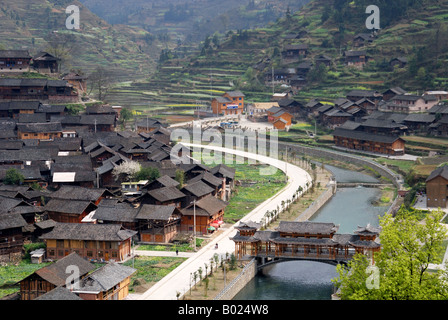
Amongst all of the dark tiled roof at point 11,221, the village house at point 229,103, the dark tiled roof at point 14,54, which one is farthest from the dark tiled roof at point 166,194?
the village house at point 229,103

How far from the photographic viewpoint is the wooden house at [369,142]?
66.8m

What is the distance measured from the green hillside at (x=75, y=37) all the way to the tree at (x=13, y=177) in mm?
65054

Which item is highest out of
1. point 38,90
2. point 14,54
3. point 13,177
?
point 14,54

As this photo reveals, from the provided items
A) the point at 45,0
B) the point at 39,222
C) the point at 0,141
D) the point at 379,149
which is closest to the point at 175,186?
the point at 39,222

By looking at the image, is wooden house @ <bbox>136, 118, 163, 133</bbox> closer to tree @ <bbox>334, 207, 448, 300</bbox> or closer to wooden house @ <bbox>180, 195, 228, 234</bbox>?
wooden house @ <bbox>180, 195, 228, 234</bbox>

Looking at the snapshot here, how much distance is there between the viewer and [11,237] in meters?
36.1

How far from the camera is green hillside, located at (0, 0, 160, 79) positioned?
116575 mm

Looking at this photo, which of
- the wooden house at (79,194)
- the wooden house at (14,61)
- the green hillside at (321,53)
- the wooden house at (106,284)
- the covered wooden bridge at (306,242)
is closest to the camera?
the wooden house at (106,284)

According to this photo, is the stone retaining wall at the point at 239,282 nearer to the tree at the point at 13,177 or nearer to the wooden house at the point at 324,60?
the tree at the point at 13,177

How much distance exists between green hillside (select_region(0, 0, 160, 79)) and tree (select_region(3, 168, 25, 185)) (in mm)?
65054

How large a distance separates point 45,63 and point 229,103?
26.7m

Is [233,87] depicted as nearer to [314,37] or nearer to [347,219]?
[314,37]

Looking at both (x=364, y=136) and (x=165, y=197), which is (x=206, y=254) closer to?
(x=165, y=197)

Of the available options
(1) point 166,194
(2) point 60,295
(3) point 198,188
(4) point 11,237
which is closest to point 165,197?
(1) point 166,194
